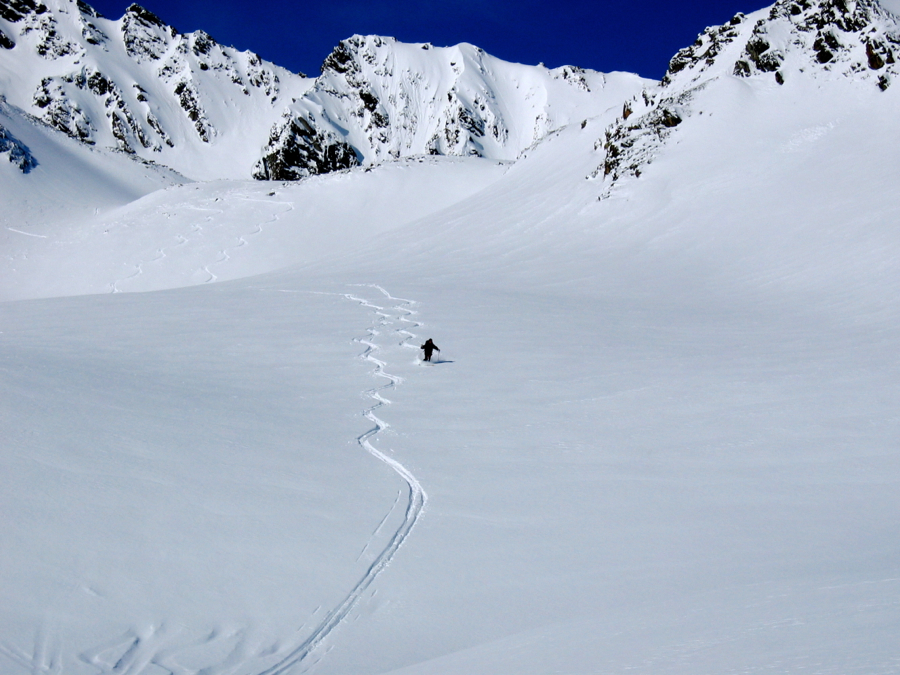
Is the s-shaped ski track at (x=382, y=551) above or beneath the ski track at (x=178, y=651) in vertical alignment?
above

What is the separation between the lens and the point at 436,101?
105938mm

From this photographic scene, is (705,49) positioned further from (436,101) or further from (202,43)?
(202,43)

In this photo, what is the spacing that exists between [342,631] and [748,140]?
1163 inches

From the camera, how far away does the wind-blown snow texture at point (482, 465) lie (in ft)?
13.1

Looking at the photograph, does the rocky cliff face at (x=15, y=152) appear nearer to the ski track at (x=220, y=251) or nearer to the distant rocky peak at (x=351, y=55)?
the ski track at (x=220, y=251)

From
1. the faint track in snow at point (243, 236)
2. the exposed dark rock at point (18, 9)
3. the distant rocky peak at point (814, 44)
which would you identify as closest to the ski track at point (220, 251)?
the faint track in snow at point (243, 236)

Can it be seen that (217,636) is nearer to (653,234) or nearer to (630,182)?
(653,234)

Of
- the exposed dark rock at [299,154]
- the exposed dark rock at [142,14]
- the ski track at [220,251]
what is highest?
the exposed dark rock at [142,14]

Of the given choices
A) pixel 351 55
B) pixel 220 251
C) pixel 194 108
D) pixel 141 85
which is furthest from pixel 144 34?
pixel 220 251

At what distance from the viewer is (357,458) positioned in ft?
23.0

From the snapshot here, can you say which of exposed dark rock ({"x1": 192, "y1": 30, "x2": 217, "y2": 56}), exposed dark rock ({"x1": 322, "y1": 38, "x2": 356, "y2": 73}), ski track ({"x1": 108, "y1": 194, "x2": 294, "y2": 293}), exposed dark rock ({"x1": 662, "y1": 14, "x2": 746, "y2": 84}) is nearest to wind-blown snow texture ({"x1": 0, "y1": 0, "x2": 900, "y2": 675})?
ski track ({"x1": 108, "y1": 194, "x2": 294, "y2": 293})

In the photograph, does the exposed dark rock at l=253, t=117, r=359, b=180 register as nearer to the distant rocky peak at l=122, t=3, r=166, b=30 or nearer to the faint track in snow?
the faint track in snow

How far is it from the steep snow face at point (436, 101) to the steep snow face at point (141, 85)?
14.6 m

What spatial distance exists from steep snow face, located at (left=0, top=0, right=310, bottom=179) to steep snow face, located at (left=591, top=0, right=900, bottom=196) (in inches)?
3044
